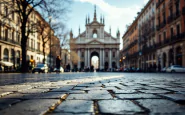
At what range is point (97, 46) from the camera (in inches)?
2724

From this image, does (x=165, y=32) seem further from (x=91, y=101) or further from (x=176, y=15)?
(x=91, y=101)

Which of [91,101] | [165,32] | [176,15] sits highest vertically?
[176,15]

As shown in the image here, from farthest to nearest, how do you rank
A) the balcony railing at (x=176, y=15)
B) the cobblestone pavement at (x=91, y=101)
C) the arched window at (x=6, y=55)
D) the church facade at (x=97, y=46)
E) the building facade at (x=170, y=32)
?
the church facade at (x=97, y=46)
the arched window at (x=6, y=55)
the balcony railing at (x=176, y=15)
the building facade at (x=170, y=32)
the cobblestone pavement at (x=91, y=101)

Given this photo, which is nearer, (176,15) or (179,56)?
(179,56)

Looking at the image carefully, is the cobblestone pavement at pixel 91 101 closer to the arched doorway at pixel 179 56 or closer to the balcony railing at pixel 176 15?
the arched doorway at pixel 179 56

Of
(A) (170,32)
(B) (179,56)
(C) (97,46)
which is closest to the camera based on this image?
(B) (179,56)

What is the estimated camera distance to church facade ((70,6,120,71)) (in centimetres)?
6894

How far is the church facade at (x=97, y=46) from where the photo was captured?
68.9 meters

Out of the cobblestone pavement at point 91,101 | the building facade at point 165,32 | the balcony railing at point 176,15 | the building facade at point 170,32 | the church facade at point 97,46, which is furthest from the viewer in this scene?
the church facade at point 97,46

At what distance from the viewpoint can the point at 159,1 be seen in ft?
111

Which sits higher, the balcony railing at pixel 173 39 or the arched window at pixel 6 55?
the balcony railing at pixel 173 39

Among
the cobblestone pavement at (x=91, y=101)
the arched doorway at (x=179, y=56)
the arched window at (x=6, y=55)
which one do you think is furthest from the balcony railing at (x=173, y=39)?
the arched window at (x=6, y=55)

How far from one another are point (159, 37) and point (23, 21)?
2395 cm

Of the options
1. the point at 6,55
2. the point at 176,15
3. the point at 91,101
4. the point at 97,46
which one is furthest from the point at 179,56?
the point at 97,46
